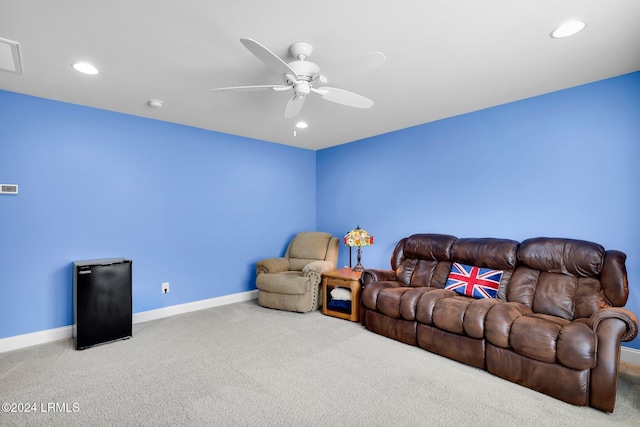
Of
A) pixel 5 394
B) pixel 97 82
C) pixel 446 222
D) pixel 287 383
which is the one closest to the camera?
pixel 5 394

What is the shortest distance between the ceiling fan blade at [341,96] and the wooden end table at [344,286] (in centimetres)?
204

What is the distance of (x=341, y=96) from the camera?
99.0 inches

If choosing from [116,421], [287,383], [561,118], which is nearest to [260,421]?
[287,383]

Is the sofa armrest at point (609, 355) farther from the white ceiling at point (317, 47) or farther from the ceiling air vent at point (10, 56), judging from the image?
the ceiling air vent at point (10, 56)

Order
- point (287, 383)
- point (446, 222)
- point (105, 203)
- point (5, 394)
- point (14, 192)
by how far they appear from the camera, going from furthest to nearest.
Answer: point (446, 222) → point (105, 203) → point (14, 192) → point (287, 383) → point (5, 394)

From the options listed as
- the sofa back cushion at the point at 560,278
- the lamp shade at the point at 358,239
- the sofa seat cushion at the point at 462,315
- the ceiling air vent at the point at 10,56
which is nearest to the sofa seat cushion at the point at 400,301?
the sofa seat cushion at the point at 462,315

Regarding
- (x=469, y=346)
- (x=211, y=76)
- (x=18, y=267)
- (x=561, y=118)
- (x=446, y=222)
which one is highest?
(x=211, y=76)

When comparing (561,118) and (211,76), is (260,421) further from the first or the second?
(561,118)

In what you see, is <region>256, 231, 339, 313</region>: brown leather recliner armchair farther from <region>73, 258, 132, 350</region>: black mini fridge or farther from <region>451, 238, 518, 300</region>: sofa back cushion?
<region>451, 238, 518, 300</region>: sofa back cushion

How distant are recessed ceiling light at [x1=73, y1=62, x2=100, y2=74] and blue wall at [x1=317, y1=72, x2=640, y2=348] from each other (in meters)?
3.39

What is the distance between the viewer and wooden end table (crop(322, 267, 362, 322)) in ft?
12.5

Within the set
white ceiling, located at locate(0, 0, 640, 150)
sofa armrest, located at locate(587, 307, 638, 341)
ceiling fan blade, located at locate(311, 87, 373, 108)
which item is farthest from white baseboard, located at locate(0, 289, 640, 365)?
ceiling fan blade, located at locate(311, 87, 373, 108)

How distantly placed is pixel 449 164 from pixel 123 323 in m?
3.98

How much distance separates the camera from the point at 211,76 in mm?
2742
